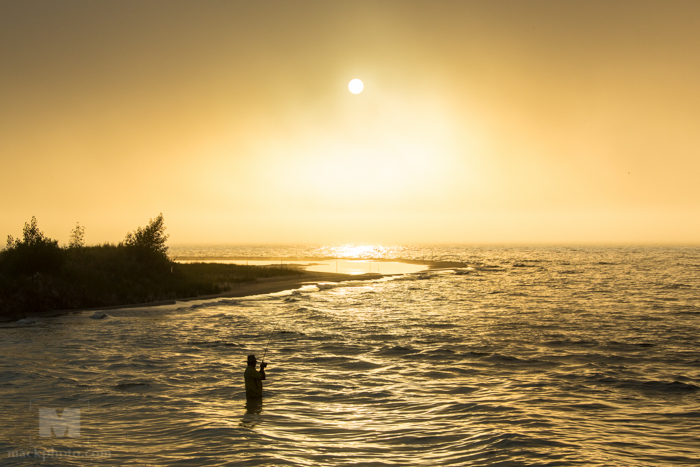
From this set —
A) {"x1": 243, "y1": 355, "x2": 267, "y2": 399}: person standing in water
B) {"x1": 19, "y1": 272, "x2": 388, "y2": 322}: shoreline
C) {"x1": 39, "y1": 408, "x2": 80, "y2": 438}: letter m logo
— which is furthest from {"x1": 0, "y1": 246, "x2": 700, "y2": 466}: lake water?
{"x1": 19, "y1": 272, "x2": 388, "y2": 322}: shoreline

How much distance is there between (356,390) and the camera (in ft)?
53.7

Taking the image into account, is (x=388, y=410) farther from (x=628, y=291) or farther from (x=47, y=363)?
(x=628, y=291)

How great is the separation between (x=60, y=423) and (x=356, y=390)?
30.4 ft

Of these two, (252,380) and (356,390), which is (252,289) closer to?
(356,390)

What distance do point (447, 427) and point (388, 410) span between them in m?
2.15

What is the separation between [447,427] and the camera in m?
12.7

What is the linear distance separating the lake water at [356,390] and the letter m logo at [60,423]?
3.0 inches

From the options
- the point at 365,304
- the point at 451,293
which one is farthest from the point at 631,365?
the point at 451,293

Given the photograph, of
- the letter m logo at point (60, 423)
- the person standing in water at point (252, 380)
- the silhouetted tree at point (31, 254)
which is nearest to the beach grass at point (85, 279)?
the silhouetted tree at point (31, 254)

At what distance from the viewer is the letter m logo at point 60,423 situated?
1199cm

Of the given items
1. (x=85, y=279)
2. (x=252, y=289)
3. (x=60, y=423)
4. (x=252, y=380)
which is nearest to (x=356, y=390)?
(x=252, y=380)

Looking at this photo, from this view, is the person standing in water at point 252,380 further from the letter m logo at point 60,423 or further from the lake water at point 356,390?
the letter m logo at point 60,423

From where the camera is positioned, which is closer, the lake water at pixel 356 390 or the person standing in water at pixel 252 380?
the lake water at pixel 356 390

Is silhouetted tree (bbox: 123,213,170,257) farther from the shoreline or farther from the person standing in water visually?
the person standing in water
